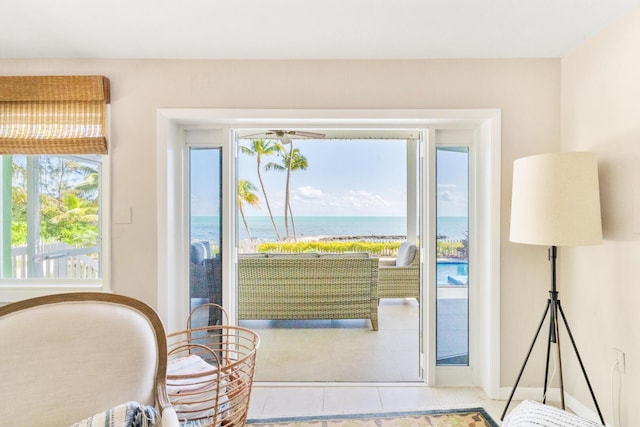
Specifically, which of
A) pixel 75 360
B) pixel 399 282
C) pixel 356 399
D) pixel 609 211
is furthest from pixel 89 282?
pixel 399 282

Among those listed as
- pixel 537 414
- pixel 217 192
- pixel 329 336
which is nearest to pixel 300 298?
pixel 329 336

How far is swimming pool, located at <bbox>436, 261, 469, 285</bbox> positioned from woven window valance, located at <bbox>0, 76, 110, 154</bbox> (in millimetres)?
2614

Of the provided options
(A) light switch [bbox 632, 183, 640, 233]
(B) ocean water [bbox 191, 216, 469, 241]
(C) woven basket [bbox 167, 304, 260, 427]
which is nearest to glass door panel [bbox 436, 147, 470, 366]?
(A) light switch [bbox 632, 183, 640, 233]

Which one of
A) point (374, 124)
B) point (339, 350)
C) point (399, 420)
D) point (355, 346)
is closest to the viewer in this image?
point (399, 420)

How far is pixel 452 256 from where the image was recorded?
2.74 meters

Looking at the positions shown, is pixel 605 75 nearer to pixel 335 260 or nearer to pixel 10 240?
pixel 335 260

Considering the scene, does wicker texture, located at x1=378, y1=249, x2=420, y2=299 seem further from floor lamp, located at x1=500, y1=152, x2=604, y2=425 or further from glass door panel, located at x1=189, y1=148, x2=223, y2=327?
floor lamp, located at x1=500, y1=152, x2=604, y2=425

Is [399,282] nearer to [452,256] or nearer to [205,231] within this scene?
[452,256]

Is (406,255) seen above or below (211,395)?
above

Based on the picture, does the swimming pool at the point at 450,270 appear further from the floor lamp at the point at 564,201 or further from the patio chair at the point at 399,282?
the patio chair at the point at 399,282

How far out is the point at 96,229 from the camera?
2.71 metres

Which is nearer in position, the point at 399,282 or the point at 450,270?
the point at 450,270

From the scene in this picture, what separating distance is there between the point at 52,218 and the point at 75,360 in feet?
6.12

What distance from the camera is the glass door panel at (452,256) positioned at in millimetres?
2717
